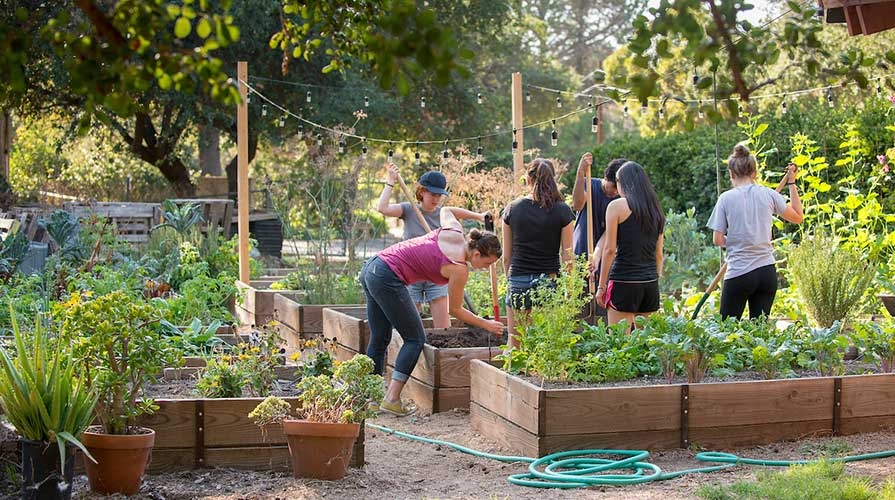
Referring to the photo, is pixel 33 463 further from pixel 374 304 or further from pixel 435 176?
pixel 435 176

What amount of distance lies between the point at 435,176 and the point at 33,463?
13.9 ft

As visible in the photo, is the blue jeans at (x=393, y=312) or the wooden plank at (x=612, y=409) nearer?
the wooden plank at (x=612, y=409)

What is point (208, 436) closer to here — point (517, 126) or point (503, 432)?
point (503, 432)

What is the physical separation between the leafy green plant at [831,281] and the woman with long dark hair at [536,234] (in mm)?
1952

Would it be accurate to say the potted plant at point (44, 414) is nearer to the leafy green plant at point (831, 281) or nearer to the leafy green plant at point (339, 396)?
the leafy green plant at point (339, 396)

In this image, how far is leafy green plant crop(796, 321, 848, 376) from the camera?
6.05 metres

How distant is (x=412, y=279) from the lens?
6770mm

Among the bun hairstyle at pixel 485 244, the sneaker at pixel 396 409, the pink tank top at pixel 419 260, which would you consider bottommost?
the sneaker at pixel 396 409

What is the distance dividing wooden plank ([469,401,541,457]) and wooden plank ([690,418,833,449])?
848 mm

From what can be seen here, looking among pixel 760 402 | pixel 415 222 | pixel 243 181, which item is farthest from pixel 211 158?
pixel 760 402

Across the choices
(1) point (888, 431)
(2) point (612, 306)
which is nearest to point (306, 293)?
(2) point (612, 306)

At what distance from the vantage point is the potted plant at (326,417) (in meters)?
5.04

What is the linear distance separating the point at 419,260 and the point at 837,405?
99.7 inches

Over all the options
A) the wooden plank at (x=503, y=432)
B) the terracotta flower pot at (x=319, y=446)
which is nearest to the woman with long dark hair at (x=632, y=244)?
the wooden plank at (x=503, y=432)
